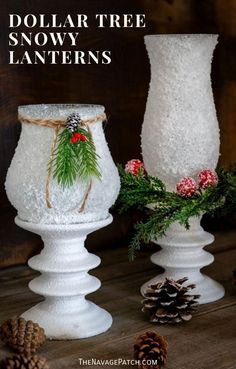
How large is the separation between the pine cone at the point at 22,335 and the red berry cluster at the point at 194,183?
241mm

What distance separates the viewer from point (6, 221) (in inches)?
42.8

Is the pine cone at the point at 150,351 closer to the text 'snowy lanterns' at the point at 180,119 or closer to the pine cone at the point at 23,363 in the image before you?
the pine cone at the point at 23,363

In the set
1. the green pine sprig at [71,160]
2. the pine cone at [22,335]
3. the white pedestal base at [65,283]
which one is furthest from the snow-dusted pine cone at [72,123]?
the pine cone at [22,335]

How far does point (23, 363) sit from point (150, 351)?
0.13 meters

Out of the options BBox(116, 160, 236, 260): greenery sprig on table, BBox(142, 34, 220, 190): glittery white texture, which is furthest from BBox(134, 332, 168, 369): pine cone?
BBox(142, 34, 220, 190): glittery white texture

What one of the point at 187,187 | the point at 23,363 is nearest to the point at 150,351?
the point at 23,363

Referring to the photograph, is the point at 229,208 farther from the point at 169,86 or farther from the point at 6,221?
the point at 6,221

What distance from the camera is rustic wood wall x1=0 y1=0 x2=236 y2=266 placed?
107 cm

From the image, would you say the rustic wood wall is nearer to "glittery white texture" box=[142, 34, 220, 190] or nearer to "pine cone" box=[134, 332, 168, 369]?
"glittery white texture" box=[142, 34, 220, 190]

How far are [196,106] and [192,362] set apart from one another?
0.33 meters

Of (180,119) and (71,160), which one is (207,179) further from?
(71,160)

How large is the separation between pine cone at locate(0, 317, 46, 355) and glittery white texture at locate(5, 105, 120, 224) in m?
0.11

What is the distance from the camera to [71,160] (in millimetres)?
772

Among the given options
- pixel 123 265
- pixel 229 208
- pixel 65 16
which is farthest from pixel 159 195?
pixel 65 16
